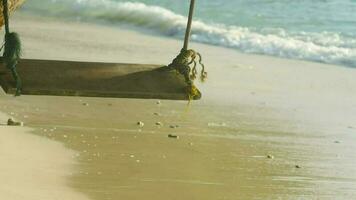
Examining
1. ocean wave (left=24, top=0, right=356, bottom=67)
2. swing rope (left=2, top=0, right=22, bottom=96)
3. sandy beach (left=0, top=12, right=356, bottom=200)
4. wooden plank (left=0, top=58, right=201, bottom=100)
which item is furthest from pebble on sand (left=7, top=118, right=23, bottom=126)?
ocean wave (left=24, top=0, right=356, bottom=67)

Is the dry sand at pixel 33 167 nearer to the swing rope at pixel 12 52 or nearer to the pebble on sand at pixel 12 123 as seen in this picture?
the pebble on sand at pixel 12 123

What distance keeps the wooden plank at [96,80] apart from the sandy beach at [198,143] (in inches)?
52.7

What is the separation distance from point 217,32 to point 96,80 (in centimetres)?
1102

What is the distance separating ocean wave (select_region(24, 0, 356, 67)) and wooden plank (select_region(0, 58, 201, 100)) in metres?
8.83

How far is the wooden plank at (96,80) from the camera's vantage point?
4492mm

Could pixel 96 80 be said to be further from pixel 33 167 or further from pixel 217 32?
pixel 217 32

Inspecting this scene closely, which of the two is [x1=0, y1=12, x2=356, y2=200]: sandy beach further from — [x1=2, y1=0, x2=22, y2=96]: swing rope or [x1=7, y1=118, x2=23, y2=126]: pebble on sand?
[x1=2, y1=0, x2=22, y2=96]: swing rope

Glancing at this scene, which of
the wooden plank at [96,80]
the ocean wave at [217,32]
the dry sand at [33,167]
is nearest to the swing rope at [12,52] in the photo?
the wooden plank at [96,80]

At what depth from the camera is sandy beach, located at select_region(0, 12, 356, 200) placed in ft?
21.4

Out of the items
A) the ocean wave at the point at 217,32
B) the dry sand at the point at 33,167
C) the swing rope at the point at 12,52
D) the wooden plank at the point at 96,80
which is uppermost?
the swing rope at the point at 12,52

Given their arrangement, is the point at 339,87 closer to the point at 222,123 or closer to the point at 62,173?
the point at 222,123

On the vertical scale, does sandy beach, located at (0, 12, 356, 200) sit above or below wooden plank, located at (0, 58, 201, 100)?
below

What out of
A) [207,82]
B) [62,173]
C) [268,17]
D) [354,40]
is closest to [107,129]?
[62,173]

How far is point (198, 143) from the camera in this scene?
311 inches
